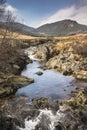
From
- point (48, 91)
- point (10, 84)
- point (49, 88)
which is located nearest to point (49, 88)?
point (49, 88)

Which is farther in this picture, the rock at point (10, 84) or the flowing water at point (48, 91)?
the rock at point (10, 84)

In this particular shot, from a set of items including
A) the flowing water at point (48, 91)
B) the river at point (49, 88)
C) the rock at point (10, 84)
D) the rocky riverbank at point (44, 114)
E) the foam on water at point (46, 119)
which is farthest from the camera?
the river at point (49, 88)

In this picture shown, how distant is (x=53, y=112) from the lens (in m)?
27.1

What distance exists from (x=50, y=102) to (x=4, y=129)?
9.15 meters

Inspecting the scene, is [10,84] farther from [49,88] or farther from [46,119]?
[46,119]

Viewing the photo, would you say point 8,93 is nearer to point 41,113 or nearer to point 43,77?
point 41,113

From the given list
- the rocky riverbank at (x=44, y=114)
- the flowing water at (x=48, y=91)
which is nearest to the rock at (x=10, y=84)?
the flowing water at (x=48, y=91)

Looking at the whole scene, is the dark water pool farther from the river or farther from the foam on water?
the foam on water

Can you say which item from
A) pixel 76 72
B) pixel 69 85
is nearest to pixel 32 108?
pixel 69 85

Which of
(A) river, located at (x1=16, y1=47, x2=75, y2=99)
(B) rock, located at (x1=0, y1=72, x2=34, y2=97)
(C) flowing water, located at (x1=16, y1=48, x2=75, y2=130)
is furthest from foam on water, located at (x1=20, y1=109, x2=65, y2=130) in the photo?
(B) rock, located at (x1=0, y1=72, x2=34, y2=97)

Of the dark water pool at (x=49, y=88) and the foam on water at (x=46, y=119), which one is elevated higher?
the foam on water at (x=46, y=119)

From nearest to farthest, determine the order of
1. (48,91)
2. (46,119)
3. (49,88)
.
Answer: (46,119)
(48,91)
(49,88)

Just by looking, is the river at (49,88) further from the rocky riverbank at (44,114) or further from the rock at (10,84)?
the rocky riverbank at (44,114)

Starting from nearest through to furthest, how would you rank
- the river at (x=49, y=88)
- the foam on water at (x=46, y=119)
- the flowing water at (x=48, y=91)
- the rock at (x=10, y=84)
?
the foam on water at (x=46, y=119) → the flowing water at (x=48, y=91) → the rock at (x=10, y=84) → the river at (x=49, y=88)
